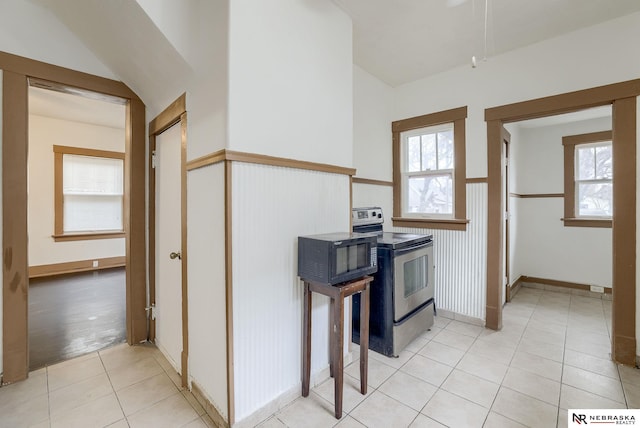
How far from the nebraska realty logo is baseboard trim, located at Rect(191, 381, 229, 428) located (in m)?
2.14

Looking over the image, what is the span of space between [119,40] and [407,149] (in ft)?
10.6

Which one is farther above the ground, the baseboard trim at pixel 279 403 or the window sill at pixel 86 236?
the window sill at pixel 86 236

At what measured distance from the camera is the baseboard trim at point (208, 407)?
1677 mm

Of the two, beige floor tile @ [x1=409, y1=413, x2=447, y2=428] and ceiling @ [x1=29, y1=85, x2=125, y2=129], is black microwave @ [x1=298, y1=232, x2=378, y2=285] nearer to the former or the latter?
beige floor tile @ [x1=409, y1=413, x2=447, y2=428]

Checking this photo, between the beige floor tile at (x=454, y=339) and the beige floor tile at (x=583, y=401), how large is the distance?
76 cm

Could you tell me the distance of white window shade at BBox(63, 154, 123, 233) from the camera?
548cm

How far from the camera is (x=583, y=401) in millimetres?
1900

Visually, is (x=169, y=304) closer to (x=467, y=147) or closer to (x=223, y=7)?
(x=223, y=7)

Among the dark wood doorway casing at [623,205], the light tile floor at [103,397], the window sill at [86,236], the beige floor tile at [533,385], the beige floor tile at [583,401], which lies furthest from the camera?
the window sill at [86,236]

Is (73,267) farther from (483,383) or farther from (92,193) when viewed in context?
(483,383)

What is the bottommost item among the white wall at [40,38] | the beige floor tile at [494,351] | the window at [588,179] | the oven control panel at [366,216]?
the beige floor tile at [494,351]

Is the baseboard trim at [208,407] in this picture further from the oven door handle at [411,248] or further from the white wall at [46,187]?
the white wall at [46,187]

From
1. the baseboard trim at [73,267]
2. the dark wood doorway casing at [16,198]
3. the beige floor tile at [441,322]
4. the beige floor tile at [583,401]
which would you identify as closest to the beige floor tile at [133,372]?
the dark wood doorway casing at [16,198]

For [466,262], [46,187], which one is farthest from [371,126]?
[46,187]
